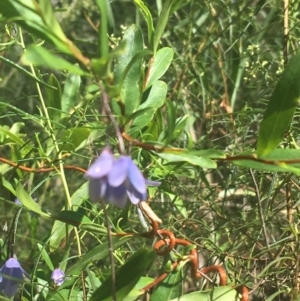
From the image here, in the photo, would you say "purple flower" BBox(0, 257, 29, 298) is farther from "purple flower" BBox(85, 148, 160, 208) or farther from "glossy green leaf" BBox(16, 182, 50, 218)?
"purple flower" BBox(85, 148, 160, 208)

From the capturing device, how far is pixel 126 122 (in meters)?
0.53

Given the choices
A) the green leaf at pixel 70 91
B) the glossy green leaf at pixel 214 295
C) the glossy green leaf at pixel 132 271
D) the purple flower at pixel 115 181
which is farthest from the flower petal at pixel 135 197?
the green leaf at pixel 70 91

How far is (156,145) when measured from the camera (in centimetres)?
57

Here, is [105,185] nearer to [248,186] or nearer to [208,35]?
[248,186]

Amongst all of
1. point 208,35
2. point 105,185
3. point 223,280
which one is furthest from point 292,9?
point 105,185

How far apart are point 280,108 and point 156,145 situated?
120mm

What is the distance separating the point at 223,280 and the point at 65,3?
1127mm

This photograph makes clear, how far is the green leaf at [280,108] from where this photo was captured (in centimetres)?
59

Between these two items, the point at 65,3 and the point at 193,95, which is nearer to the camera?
the point at 193,95

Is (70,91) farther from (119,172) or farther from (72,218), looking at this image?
(119,172)

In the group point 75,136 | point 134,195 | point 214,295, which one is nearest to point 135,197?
point 134,195

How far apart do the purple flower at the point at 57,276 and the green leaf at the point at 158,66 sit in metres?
0.25

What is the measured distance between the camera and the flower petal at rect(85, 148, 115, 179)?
497 millimetres

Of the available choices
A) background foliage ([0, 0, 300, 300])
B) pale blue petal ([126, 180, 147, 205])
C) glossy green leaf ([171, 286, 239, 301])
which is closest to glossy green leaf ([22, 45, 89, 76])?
background foliage ([0, 0, 300, 300])
